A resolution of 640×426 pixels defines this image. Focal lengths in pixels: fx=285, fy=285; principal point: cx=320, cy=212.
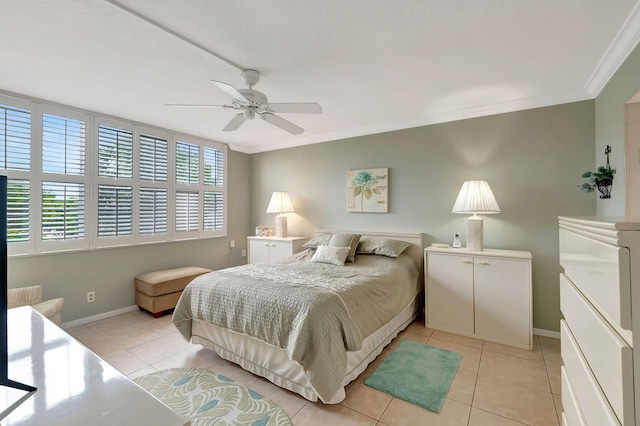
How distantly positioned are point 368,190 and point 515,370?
98.8 inches

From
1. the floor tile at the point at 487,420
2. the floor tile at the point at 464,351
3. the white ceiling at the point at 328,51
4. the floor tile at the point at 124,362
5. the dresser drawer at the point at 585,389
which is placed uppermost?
the white ceiling at the point at 328,51

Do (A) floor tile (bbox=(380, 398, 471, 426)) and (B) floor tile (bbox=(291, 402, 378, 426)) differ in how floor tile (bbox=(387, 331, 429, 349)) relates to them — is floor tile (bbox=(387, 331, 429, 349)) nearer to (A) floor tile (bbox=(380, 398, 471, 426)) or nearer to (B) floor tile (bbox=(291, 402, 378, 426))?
(A) floor tile (bbox=(380, 398, 471, 426))

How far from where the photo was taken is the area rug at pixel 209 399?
1825 millimetres

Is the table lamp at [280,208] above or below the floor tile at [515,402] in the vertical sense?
above

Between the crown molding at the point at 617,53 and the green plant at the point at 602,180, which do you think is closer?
the crown molding at the point at 617,53

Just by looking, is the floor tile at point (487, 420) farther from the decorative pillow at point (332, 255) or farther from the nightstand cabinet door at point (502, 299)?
the decorative pillow at point (332, 255)

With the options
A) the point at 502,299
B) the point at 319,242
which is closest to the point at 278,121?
the point at 319,242

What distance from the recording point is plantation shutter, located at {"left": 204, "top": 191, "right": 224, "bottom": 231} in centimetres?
470

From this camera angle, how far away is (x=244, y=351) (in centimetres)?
235

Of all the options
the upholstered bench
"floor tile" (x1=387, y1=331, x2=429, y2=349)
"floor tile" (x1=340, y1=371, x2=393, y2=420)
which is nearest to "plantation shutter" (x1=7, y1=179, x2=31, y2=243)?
the upholstered bench

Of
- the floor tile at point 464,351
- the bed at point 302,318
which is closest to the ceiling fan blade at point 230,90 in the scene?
the bed at point 302,318

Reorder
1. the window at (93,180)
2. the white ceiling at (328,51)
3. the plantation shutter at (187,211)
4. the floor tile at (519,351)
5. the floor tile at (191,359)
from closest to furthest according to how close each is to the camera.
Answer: the white ceiling at (328,51) < the floor tile at (191,359) < the floor tile at (519,351) < the window at (93,180) < the plantation shutter at (187,211)

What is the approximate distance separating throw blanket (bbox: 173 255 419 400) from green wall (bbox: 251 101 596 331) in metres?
1.07

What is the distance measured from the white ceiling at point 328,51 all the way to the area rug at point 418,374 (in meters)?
2.50
